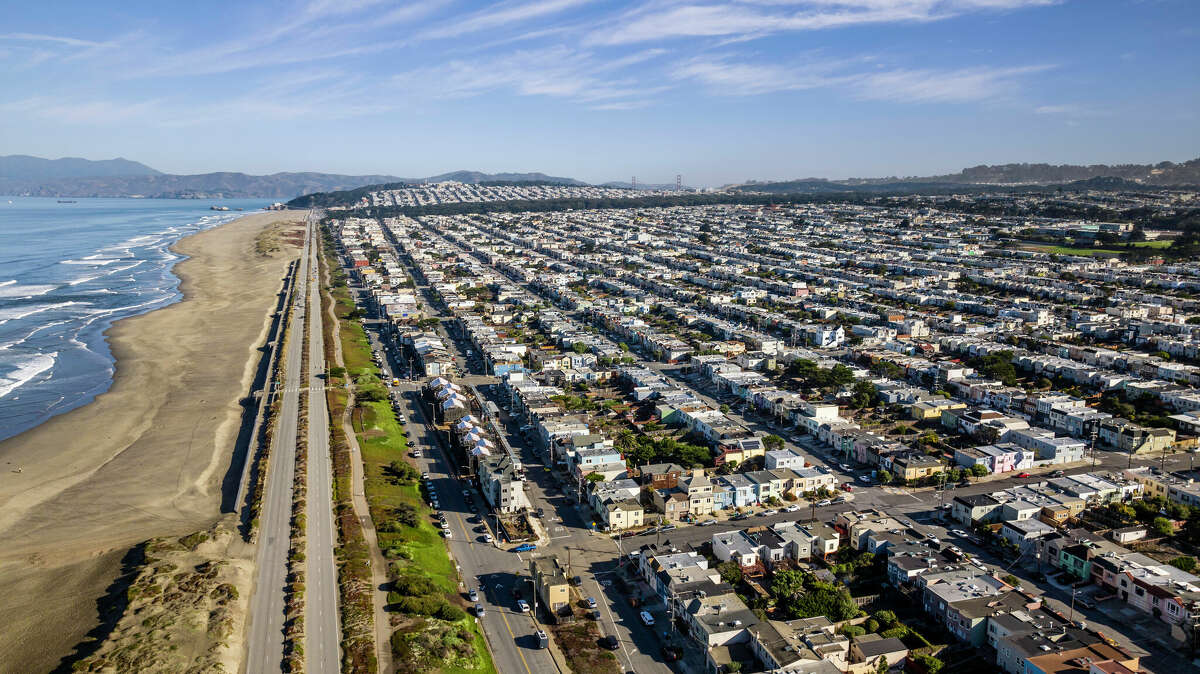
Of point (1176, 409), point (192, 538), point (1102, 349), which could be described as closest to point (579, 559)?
point (192, 538)

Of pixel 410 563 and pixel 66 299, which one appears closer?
pixel 410 563

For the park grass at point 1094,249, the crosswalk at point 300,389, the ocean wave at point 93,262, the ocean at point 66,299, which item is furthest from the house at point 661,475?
the ocean wave at point 93,262

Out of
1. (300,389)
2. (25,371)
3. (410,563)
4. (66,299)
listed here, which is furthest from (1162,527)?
(66,299)

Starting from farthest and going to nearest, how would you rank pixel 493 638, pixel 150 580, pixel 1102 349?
pixel 1102 349 < pixel 150 580 < pixel 493 638

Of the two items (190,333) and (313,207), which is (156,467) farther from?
(313,207)

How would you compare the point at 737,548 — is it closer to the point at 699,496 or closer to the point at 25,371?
the point at 699,496

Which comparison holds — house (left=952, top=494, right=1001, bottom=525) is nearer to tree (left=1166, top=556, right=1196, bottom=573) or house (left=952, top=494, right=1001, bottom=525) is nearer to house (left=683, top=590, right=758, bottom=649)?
tree (left=1166, top=556, right=1196, bottom=573)

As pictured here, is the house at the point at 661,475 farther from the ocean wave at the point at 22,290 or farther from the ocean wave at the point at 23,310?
the ocean wave at the point at 22,290

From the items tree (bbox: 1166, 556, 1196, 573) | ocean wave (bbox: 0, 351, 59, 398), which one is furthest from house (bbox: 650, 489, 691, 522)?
ocean wave (bbox: 0, 351, 59, 398)
